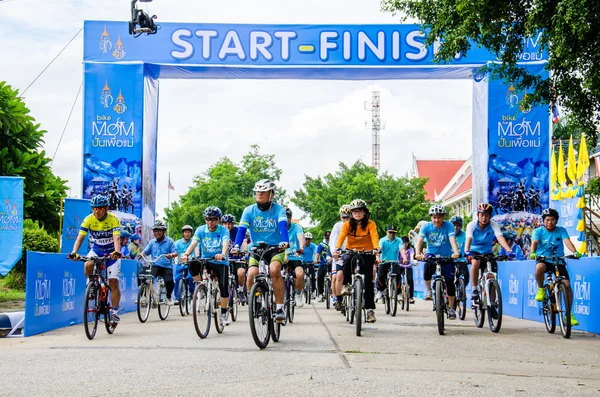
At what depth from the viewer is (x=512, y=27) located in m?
14.0

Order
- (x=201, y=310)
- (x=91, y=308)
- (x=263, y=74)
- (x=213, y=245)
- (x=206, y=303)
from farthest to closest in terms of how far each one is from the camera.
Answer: (x=263, y=74) → (x=213, y=245) → (x=91, y=308) → (x=206, y=303) → (x=201, y=310)

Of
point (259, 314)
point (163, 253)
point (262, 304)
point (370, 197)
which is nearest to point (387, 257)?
point (163, 253)

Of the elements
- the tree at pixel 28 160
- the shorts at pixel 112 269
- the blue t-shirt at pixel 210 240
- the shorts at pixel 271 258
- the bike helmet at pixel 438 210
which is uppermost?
the tree at pixel 28 160

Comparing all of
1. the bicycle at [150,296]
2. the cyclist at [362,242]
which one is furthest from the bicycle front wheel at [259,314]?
the bicycle at [150,296]

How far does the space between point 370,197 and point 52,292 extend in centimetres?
5062

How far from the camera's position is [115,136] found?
21.1m

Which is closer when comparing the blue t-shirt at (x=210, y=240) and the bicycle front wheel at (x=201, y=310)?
the bicycle front wheel at (x=201, y=310)

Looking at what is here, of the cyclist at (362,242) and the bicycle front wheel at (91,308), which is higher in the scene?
the cyclist at (362,242)

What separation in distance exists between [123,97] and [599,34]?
1264 centimetres

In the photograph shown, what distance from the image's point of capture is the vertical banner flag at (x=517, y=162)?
20.6 metres

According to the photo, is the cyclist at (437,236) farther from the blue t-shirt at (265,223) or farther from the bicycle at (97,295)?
the bicycle at (97,295)

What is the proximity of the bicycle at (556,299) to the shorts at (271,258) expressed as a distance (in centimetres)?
404

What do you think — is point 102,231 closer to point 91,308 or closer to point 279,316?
point 91,308

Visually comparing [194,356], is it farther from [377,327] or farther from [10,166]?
[10,166]
